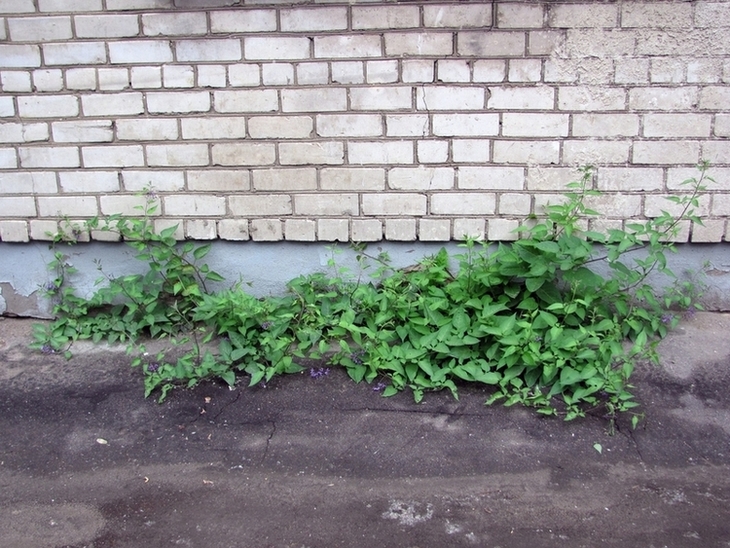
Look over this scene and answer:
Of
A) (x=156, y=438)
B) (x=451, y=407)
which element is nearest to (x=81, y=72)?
(x=156, y=438)

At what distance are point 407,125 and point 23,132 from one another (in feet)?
7.19

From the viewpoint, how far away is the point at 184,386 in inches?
133

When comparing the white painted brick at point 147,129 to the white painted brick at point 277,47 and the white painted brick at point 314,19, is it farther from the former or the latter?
the white painted brick at point 314,19

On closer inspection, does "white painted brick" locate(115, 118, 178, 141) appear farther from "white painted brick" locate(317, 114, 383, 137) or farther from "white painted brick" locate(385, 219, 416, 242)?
"white painted brick" locate(385, 219, 416, 242)

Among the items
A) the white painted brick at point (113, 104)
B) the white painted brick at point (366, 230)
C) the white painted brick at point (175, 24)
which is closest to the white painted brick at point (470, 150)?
the white painted brick at point (366, 230)

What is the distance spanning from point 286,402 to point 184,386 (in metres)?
0.55

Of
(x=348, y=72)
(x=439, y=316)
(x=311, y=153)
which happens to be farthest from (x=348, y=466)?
(x=348, y=72)

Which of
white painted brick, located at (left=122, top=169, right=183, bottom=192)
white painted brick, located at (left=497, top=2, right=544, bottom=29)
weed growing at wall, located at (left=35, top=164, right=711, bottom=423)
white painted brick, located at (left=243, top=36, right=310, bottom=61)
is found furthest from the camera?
white painted brick, located at (left=122, top=169, right=183, bottom=192)

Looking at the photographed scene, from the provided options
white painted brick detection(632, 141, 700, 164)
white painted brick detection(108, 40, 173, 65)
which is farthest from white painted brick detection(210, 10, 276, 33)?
white painted brick detection(632, 141, 700, 164)

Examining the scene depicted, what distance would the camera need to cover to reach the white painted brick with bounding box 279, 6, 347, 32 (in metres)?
3.49

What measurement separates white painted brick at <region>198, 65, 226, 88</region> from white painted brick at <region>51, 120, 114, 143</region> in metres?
0.59

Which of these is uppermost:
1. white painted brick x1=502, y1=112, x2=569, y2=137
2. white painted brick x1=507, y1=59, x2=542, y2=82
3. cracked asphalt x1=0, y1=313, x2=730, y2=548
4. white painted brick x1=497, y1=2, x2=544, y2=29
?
white painted brick x1=497, y1=2, x2=544, y2=29

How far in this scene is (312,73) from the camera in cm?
356

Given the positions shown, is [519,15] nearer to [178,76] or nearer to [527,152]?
[527,152]
